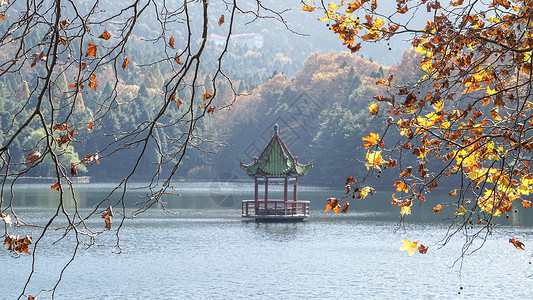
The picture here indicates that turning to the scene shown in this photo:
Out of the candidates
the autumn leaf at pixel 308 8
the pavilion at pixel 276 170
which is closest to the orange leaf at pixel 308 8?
the autumn leaf at pixel 308 8

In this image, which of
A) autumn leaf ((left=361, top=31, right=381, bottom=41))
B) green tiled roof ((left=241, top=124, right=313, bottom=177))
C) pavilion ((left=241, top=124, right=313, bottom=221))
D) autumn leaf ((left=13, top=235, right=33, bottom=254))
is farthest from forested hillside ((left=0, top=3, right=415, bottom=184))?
autumn leaf ((left=13, top=235, right=33, bottom=254))

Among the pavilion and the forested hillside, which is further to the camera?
the forested hillside

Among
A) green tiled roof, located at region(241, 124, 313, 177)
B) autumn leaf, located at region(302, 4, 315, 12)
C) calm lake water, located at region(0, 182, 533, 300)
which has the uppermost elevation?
autumn leaf, located at region(302, 4, 315, 12)

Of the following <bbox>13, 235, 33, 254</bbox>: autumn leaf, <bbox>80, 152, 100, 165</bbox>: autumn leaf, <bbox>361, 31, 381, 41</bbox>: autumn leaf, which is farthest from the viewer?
<bbox>361, 31, 381, 41</bbox>: autumn leaf

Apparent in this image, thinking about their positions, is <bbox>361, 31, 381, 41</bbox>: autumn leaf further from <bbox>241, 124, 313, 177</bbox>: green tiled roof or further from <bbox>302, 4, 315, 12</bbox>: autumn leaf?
<bbox>241, 124, 313, 177</bbox>: green tiled roof

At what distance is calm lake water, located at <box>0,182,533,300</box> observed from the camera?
1605 cm

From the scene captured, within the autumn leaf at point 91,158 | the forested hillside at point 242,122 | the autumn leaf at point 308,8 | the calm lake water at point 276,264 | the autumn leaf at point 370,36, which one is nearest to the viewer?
the autumn leaf at point 91,158

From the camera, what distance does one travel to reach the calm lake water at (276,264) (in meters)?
16.0

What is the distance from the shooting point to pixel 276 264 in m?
19.9

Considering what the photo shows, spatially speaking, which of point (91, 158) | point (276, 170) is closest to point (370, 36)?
point (91, 158)

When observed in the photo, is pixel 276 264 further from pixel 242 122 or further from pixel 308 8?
pixel 242 122

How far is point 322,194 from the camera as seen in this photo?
161 feet

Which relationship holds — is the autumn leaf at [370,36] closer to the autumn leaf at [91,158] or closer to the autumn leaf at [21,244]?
the autumn leaf at [91,158]

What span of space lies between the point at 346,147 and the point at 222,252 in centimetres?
3439
